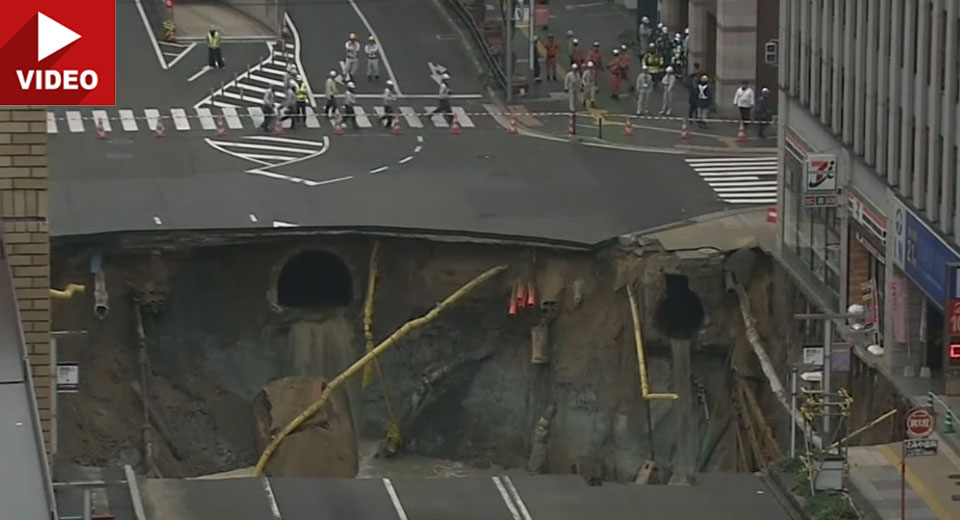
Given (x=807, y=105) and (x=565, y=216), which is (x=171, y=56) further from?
(x=807, y=105)

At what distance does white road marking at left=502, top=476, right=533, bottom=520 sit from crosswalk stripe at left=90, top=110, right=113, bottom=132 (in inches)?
1165

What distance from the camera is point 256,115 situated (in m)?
86.5

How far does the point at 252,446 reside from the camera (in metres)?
74.1

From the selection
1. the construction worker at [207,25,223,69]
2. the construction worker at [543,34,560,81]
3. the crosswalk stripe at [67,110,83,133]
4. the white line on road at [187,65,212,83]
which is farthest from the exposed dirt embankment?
the construction worker at [543,34,560,81]

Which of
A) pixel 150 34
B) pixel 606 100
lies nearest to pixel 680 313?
pixel 606 100

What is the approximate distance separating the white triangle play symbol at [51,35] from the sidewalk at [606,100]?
47467mm

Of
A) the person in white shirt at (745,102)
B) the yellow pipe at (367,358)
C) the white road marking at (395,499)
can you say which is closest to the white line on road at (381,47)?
the person in white shirt at (745,102)

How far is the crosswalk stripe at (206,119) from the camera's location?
84.6 m

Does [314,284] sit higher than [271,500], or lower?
higher

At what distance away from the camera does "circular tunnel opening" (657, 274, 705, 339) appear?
235 feet

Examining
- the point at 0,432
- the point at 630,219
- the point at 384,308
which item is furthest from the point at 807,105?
the point at 0,432

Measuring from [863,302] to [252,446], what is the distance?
19.7 meters

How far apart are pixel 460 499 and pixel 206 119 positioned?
1244 inches

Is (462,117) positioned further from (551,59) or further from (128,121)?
(128,121)
